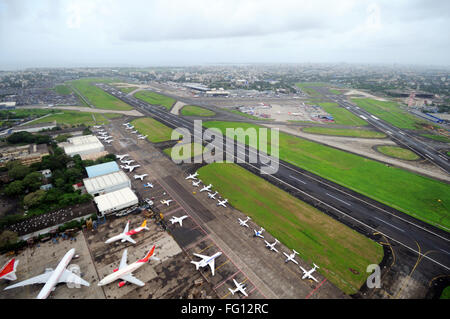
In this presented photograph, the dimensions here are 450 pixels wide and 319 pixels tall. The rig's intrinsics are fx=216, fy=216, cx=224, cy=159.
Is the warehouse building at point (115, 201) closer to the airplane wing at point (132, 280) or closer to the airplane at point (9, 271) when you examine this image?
the airplane at point (9, 271)

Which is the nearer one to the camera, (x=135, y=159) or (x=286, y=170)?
(x=286, y=170)

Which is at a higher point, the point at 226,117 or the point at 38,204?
the point at 226,117

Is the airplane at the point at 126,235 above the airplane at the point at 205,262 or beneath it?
above

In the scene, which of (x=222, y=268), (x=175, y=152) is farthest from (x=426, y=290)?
(x=175, y=152)

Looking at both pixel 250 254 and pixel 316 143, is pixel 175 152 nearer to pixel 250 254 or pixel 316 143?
pixel 250 254

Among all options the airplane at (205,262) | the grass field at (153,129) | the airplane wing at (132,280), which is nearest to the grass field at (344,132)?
the grass field at (153,129)
